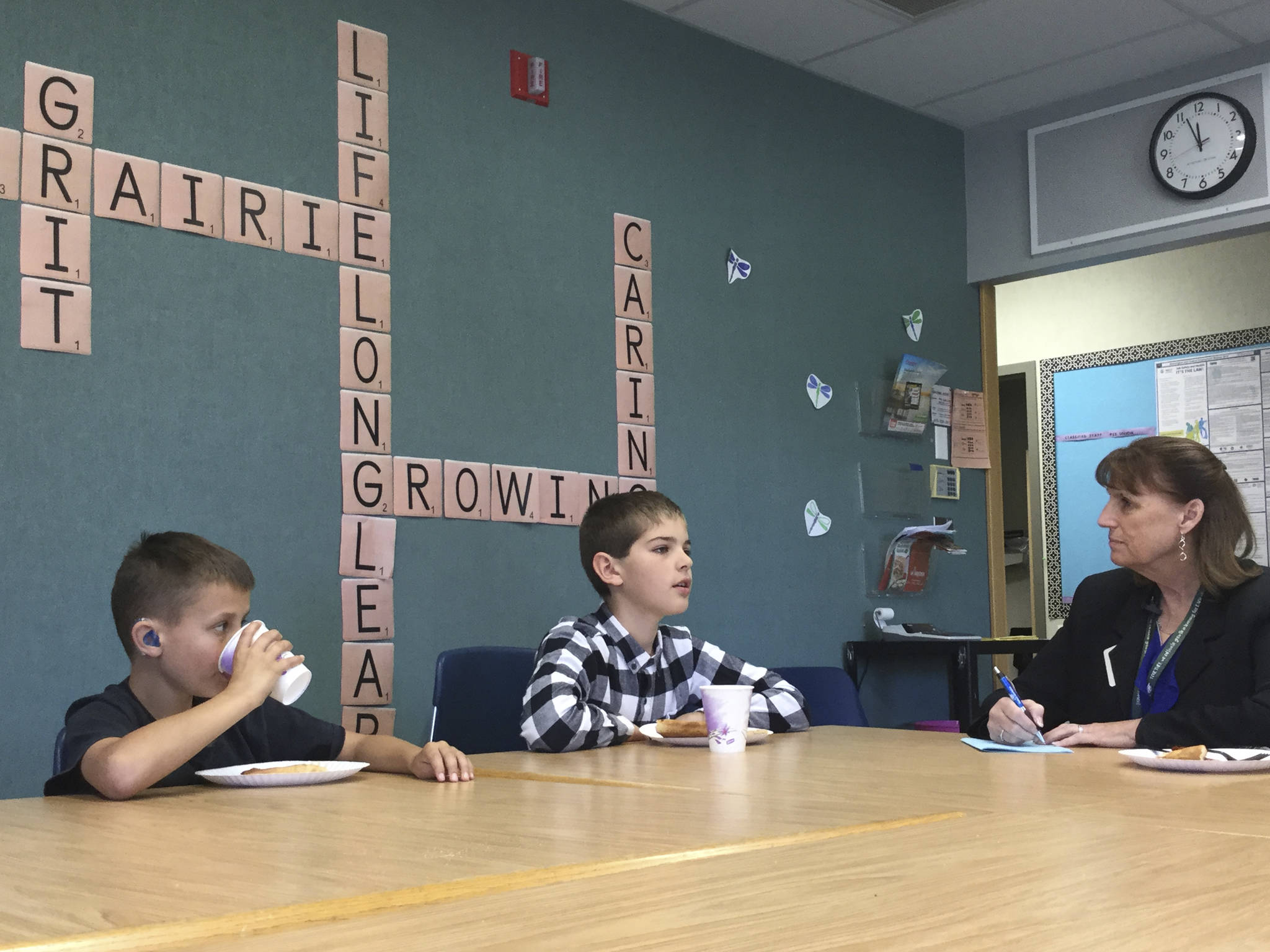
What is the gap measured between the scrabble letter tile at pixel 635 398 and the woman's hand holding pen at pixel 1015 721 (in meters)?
1.80

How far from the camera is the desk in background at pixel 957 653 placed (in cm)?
393

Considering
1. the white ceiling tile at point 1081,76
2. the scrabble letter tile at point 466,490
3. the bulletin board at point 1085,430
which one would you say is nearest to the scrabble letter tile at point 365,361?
the scrabble letter tile at point 466,490

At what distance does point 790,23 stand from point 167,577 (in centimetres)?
281

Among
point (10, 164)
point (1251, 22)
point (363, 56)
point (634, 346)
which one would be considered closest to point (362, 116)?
point (363, 56)

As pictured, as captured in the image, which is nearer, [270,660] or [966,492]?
[270,660]

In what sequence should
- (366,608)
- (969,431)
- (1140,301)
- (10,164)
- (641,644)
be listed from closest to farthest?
(641,644), (10,164), (366,608), (969,431), (1140,301)

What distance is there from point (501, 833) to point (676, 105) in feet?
10.2

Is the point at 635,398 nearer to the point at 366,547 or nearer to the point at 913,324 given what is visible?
the point at 366,547

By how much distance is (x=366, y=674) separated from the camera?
292 cm

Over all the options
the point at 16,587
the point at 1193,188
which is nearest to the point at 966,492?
the point at 1193,188

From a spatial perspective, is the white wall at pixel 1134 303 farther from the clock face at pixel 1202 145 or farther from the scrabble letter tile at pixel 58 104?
the scrabble letter tile at pixel 58 104

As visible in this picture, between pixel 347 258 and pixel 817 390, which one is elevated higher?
pixel 347 258

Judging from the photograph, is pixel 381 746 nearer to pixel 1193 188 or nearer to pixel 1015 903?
pixel 1015 903

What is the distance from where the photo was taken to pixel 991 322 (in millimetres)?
4727
